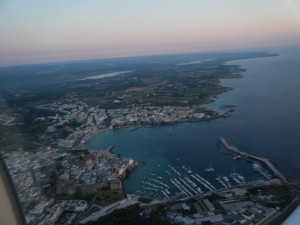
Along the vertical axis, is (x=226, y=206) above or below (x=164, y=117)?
above

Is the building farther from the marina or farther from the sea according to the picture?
the marina

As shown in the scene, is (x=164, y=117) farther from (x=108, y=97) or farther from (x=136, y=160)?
(x=108, y=97)

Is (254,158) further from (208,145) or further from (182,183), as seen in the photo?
(182,183)

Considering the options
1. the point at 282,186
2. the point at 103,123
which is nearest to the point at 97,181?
the point at 282,186

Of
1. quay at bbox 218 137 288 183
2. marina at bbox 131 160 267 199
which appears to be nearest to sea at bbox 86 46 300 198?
marina at bbox 131 160 267 199

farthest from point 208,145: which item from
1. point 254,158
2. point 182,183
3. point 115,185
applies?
point 115,185
